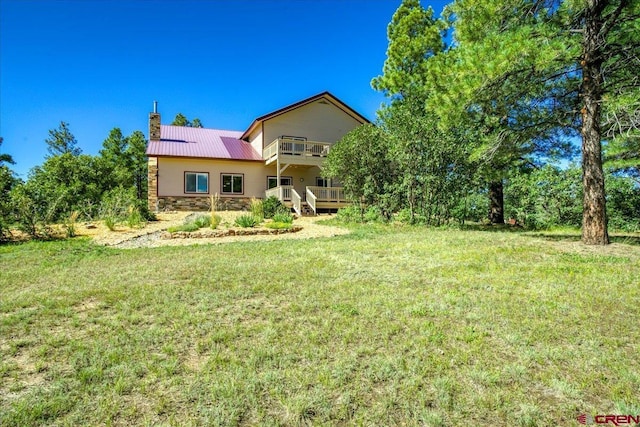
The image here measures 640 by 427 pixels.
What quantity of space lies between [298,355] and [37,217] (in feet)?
38.7

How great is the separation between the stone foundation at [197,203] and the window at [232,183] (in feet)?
1.63

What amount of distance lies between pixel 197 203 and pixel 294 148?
6.58m

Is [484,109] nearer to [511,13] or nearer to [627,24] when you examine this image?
[511,13]

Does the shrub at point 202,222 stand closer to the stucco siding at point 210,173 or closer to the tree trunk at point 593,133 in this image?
the stucco siding at point 210,173

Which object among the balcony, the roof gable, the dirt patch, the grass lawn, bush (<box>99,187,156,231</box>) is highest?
Answer: the roof gable

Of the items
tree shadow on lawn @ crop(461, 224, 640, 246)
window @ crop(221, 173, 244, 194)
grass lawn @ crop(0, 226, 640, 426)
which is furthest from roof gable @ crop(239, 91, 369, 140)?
grass lawn @ crop(0, 226, 640, 426)

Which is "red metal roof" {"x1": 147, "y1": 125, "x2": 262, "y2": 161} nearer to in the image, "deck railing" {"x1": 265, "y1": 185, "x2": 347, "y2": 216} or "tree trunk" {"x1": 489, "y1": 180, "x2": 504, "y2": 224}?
"deck railing" {"x1": 265, "y1": 185, "x2": 347, "y2": 216}

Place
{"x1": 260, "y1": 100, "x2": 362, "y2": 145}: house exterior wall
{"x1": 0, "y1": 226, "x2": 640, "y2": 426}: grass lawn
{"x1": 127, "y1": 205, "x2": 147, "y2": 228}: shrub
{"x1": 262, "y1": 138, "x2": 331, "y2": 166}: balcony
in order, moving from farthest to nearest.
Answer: {"x1": 260, "y1": 100, "x2": 362, "y2": 145}: house exterior wall, {"x1": 262, "y1": 138, "x2": 331, "y2": 166}: balcony, {"x1": 127, "y1": 205, "x2": 147, "y2": 228}: shrub, {"x1": 0, "y1": 226, "x2": 640, "y2": 426}: grass lawn

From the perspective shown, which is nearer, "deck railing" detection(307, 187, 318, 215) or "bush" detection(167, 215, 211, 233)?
"bush" detection(167, 215, 211, 233)

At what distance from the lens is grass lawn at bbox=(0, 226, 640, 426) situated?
226 centimetres

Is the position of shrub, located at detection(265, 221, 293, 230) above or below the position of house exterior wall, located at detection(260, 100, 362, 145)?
below

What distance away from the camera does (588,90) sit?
7.21 m

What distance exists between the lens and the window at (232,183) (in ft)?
68.3

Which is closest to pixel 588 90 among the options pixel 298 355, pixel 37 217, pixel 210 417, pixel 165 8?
pixel 298 355
